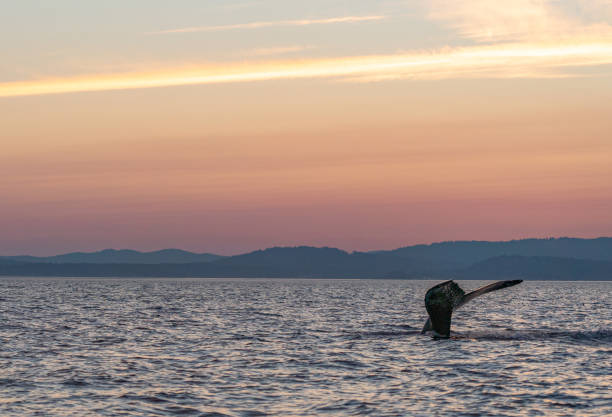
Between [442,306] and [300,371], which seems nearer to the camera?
[300,371]

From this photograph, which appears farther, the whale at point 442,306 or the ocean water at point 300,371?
the whale at point 442,306

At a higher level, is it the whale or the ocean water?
the whale

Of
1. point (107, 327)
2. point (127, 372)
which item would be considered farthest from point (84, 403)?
point (107, 327)

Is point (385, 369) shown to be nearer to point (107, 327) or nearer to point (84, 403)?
point (84, 403)

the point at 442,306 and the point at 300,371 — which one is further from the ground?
the point at 442,306

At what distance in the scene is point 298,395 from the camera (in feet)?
97.3

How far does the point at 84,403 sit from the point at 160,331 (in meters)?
29.7

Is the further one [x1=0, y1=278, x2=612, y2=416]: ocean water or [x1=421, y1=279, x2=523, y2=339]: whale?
[x1=421, y1=279, x2=523, y2=339]: whale

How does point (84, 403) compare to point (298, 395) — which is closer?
point (84, 403)

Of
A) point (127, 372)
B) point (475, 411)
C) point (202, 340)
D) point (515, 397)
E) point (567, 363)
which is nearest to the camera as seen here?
point (475, 411)

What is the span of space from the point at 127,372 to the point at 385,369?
11.0 metres

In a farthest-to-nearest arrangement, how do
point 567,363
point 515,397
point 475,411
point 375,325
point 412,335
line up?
point 375,325, point 412,335, point 567,363, point 515,397, point 475,411

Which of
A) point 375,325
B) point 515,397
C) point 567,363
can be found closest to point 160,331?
point 375,325

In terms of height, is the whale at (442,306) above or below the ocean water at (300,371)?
above
